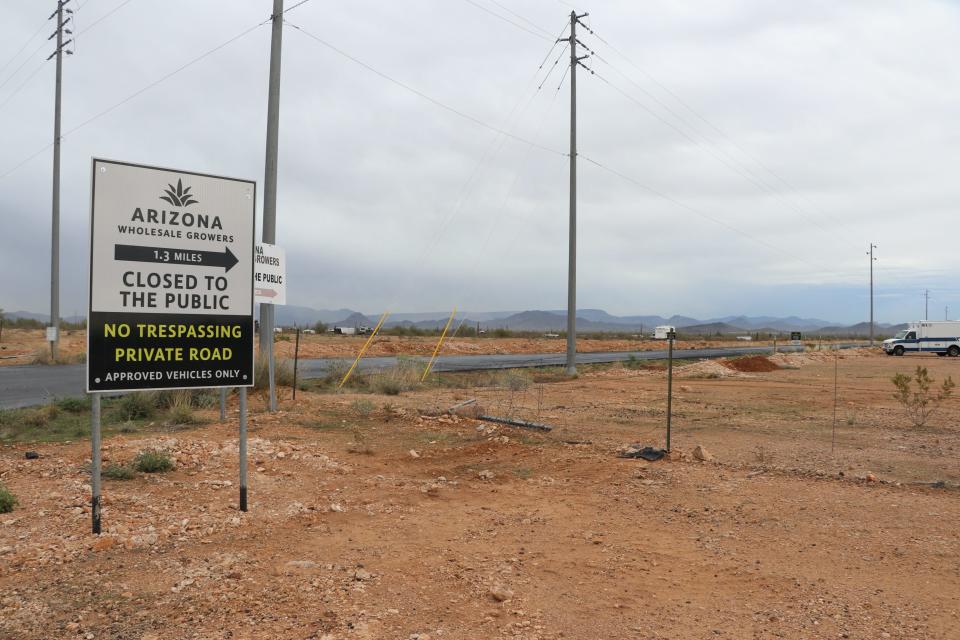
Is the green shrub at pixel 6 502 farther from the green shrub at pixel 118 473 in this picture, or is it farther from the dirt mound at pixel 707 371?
the dirt mound at pixel 707 371

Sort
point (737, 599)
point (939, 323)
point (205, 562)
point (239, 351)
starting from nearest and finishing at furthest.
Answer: point (737, 599) → point (205, 562) → point (239, 351) → point (939, 323)

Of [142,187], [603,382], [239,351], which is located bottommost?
[603,382]

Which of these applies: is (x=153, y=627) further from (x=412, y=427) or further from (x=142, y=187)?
(x=412, y=427)

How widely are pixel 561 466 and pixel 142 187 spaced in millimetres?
6002

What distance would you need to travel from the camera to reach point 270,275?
13.3 m

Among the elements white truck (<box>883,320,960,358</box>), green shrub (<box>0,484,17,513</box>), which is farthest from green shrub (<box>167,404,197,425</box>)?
white truck (<box>883,320,960,358</box>)

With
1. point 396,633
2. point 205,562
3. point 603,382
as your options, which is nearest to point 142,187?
point 205,562

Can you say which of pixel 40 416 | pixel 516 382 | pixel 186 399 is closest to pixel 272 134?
pixel 186 399

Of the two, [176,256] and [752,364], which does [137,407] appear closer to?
[176,256]

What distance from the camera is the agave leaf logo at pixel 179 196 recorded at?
621 centimetres

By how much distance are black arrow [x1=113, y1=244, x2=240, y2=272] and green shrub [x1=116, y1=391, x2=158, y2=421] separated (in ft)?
26.1

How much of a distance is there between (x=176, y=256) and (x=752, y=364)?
108 ft

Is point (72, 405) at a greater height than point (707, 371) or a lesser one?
greater

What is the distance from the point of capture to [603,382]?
2455cm
